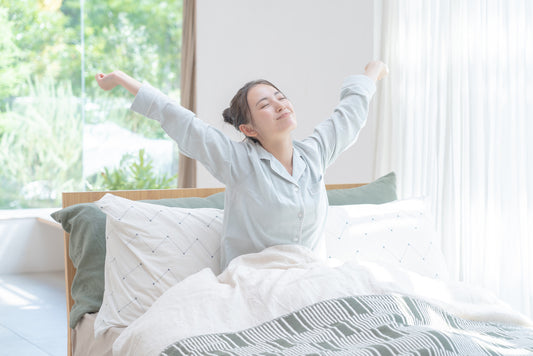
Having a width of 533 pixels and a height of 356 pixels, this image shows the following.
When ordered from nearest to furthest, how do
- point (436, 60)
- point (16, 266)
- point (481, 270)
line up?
point (481, 270) < point (436, 60) < point (16, 266)

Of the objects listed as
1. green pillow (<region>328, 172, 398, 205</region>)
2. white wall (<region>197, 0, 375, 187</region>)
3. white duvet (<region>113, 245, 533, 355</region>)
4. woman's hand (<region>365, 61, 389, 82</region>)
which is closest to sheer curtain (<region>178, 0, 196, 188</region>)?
white wall (<region>197, 0, 375, 187</region>)

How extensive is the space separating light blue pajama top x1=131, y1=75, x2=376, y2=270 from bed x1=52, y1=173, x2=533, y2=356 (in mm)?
82

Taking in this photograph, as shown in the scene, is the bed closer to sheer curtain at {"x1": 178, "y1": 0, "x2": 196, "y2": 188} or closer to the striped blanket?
the striped blanket

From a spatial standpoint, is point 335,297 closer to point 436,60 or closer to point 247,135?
point 247,135

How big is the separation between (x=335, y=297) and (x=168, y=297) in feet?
1.34

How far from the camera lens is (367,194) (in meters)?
2.50

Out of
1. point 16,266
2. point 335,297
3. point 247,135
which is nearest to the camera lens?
point 335,297

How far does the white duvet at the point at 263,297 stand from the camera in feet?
4.83

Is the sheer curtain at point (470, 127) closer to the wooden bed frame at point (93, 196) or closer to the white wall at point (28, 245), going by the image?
the wooden bed frame at point (93, 196)

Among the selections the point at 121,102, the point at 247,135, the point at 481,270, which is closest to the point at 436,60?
the point at 481,270

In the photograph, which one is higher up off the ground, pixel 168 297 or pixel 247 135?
pixel 247 135

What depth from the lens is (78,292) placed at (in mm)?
2059

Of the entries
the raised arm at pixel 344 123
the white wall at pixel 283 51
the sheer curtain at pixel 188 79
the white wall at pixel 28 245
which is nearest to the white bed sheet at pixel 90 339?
the raised arm at pixel 344 123

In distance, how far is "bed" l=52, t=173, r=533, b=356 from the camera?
137cm
